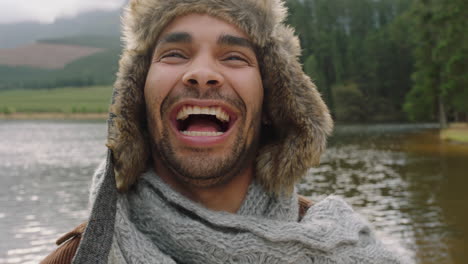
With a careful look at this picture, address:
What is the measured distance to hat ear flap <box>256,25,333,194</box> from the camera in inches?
84.0

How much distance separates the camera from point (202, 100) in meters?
1.91

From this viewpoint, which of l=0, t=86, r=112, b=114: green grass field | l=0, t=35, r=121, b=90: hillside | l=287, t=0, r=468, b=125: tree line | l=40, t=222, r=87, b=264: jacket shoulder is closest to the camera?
l=40, t=222, r=87, b=264: jacket shoulder

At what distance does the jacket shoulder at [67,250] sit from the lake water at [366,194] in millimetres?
1982

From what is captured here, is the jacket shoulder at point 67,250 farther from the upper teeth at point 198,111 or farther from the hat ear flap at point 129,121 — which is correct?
the upper teeth at point 198,111

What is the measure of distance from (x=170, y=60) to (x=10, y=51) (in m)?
204

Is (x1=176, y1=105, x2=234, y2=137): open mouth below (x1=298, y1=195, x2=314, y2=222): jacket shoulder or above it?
above

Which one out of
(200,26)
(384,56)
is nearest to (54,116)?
(384,56)

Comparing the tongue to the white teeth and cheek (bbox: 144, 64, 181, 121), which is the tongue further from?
cheek (bbox: 144, 64, 181, 121)

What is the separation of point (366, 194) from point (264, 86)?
1257 centimetres

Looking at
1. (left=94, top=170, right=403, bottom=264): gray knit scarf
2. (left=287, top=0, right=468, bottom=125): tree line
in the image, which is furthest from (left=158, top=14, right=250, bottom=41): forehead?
(left=287, top=0, right=468, bottom=125): tree line

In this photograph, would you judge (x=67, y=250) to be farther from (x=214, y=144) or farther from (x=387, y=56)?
(x=387, y=56)

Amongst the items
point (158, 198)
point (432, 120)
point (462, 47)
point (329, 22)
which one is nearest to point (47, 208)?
point (158, 198)

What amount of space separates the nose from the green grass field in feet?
304

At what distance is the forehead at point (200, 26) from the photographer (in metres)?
1.99
